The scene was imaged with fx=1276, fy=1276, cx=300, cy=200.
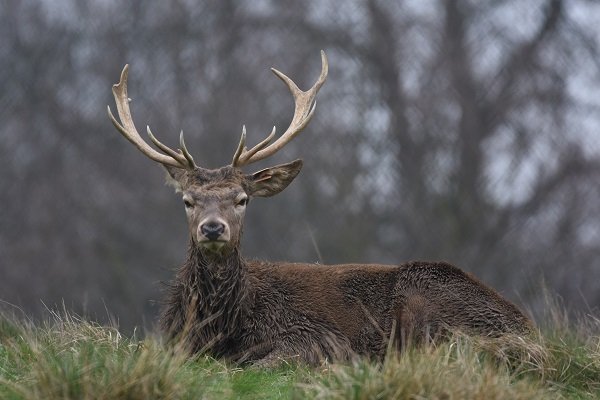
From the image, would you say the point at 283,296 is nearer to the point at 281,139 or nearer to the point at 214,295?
the point at 214,295

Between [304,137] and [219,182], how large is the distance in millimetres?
13855

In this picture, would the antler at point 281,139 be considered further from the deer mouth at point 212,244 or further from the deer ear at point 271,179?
the deer mouth at point 212,244

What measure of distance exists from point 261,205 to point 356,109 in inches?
97.2

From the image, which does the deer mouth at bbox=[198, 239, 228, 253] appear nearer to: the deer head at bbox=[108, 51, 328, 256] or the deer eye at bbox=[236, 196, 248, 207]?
the deer head at bbox=[108, 51, 328, 256]

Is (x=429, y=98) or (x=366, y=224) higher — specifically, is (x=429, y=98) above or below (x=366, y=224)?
above

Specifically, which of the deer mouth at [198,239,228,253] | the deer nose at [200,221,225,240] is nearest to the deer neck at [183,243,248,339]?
the deer mouth at [198,239,228,253]

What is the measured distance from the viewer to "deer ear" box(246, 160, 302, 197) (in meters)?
9.34

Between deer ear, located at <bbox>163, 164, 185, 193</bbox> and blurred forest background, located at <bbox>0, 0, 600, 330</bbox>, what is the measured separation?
1113cm

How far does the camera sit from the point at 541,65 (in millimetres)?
24016

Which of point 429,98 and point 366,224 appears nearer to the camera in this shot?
point 366,224

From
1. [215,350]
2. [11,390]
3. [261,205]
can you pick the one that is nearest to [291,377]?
[215,350]

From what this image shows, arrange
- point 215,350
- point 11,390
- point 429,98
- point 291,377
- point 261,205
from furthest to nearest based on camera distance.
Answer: point 429,98
point 261,205
point 215,350
point 291,377
point 11,390

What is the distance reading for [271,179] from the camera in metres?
9.44

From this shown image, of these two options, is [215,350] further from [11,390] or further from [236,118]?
[236,118]
